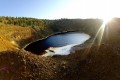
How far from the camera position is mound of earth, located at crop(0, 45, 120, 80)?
29.5 meters

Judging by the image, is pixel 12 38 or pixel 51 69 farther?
pixel 12 38

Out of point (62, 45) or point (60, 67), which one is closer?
point (60, 67)

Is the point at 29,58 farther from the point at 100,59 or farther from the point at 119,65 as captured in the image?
the point at 119,65

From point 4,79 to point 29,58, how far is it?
4975mm

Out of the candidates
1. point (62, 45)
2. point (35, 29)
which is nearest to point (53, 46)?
point (62, 45)

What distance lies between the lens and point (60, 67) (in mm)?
32281

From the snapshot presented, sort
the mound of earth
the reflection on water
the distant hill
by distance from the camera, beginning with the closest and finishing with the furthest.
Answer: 1. the mound of earth
2. the reflection on water
3. the distant hill

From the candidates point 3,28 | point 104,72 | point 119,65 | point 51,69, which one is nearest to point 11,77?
point 51,69

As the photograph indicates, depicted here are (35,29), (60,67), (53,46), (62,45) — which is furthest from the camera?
(35,29)

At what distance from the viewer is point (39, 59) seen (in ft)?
110

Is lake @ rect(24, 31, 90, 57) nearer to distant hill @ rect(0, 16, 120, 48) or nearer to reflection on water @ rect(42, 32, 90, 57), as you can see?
reflection on water @ rect(42, 32, 90, 57)

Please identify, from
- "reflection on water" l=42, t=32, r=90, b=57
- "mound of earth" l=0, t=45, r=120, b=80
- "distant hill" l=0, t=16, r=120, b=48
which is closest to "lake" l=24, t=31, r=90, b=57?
"reflection on water" l=42, t=32, r=90, b=57

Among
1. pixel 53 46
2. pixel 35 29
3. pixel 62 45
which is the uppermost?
pixel 35 29

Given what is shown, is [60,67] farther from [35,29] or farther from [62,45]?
[35,29]
